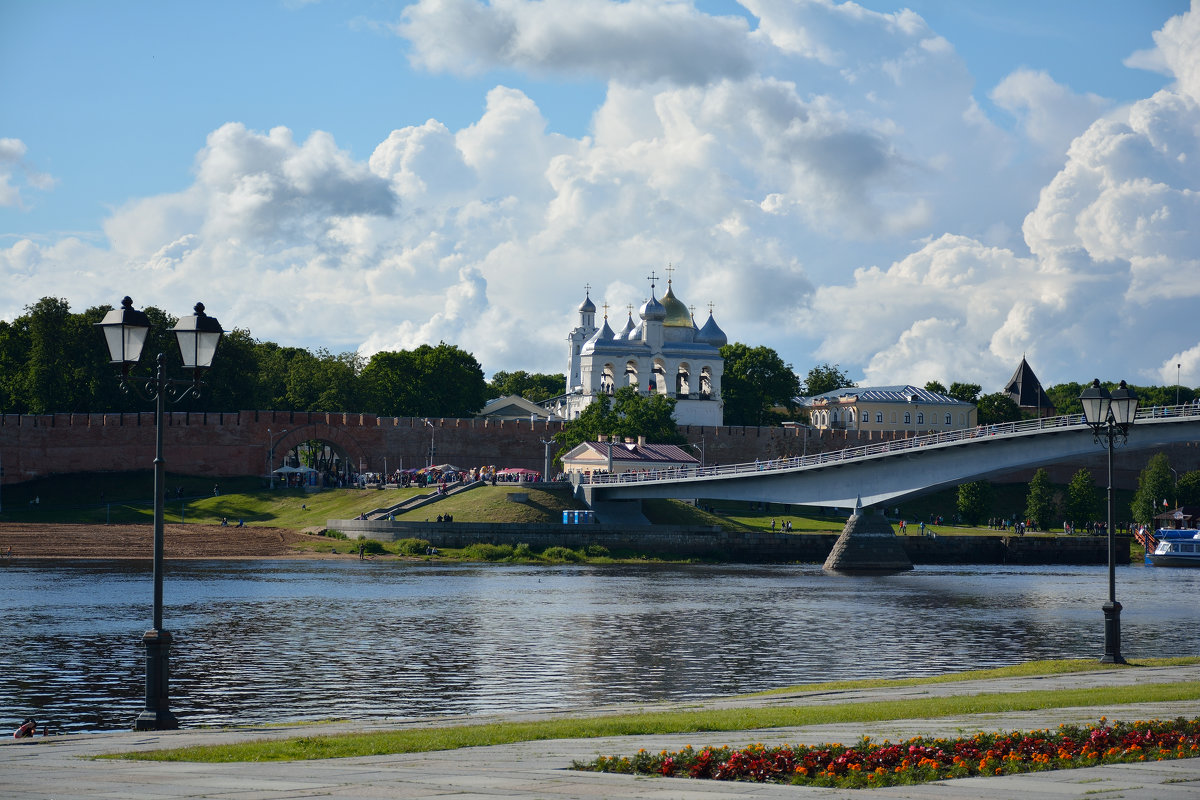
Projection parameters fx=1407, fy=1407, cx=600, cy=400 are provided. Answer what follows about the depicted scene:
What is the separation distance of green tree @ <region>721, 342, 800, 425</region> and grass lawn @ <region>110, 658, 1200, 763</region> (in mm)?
94782

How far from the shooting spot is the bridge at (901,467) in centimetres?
4809

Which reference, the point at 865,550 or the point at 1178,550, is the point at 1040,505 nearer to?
the point at 1178,550

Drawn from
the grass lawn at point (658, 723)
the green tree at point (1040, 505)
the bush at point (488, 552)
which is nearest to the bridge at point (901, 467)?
the bush at point (488, 552)

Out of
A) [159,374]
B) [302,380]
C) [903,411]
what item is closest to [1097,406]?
[159,374]

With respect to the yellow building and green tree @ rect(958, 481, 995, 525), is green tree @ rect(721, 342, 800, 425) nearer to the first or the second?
the yellow building

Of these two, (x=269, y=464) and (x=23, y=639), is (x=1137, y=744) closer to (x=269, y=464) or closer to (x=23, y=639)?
(x=23, y=639)

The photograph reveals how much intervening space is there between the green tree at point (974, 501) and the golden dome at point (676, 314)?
37.3 meters

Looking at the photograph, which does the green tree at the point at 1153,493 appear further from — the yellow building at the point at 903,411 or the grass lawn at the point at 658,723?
the grass lawn at the point at 658,723

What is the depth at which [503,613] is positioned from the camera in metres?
36.1

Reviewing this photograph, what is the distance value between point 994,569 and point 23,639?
44.6 m

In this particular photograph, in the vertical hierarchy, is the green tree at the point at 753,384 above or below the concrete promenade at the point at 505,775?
above

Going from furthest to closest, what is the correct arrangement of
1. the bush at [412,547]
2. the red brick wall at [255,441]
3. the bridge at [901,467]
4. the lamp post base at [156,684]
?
the red brick wall at [255,441]
the bush at [412,547]
the bridge at [901,467]
the lamp post base at [156,684]

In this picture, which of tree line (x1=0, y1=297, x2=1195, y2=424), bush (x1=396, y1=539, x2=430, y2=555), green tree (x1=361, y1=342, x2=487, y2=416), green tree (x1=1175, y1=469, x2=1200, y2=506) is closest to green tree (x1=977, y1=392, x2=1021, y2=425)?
tree line (x1=0, y1=297, x2=1195, y2=424)

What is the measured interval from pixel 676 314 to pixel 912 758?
102866 mm
